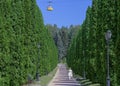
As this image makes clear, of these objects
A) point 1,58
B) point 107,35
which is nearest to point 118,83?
point 107,35

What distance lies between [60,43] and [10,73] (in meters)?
160

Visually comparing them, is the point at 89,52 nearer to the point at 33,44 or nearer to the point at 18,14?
the point at 33,44

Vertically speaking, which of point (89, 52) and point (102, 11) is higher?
point (102, 11)

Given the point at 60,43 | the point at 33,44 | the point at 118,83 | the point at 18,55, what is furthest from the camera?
the point at 60,43

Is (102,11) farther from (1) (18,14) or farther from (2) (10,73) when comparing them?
(2) (10,73)

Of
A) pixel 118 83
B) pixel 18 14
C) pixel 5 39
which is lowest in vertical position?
pixel 118 83

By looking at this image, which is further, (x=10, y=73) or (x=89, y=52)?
(x=89, y=52)

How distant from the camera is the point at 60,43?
188 m

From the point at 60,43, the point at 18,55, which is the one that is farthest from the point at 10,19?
the point at 60,43

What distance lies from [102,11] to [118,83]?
9.71m

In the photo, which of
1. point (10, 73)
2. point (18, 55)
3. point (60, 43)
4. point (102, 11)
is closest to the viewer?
point (10, 73)

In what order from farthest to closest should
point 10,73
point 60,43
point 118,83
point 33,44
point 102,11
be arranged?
point 60,43
point 33,44
point 102,11
point 10,73
point 118,83

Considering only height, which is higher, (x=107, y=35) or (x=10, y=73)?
(x=107, y=35)

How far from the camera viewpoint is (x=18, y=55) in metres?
29.1
